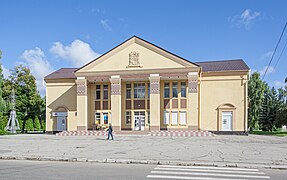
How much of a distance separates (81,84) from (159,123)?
1171 cm

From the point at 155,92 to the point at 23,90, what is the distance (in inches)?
1081

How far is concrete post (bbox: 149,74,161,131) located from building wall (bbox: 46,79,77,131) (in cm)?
1246

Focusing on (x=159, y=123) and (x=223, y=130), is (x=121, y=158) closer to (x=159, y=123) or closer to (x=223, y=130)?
(x=159, y=123)

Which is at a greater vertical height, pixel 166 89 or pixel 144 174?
pixel 166 89

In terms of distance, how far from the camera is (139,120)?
1355 inches

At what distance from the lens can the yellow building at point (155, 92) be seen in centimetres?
3161

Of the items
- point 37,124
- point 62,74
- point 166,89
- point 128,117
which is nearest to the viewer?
point 166,89

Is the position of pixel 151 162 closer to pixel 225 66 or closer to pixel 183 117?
pixel 183 117

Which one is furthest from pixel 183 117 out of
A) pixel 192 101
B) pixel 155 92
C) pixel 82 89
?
pixel 82 89

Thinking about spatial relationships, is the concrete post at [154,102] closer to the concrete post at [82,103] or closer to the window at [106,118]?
the window at [106,118]

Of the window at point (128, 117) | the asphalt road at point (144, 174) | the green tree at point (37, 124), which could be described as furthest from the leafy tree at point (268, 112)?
the green tree at point (37, 124)

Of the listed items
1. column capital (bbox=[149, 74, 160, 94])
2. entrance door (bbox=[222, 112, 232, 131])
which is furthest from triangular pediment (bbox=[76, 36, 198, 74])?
entrance door (bbox=[222, 112, 232, 131])

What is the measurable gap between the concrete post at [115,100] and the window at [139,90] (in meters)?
2.93

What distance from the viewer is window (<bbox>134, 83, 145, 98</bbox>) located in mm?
34594
